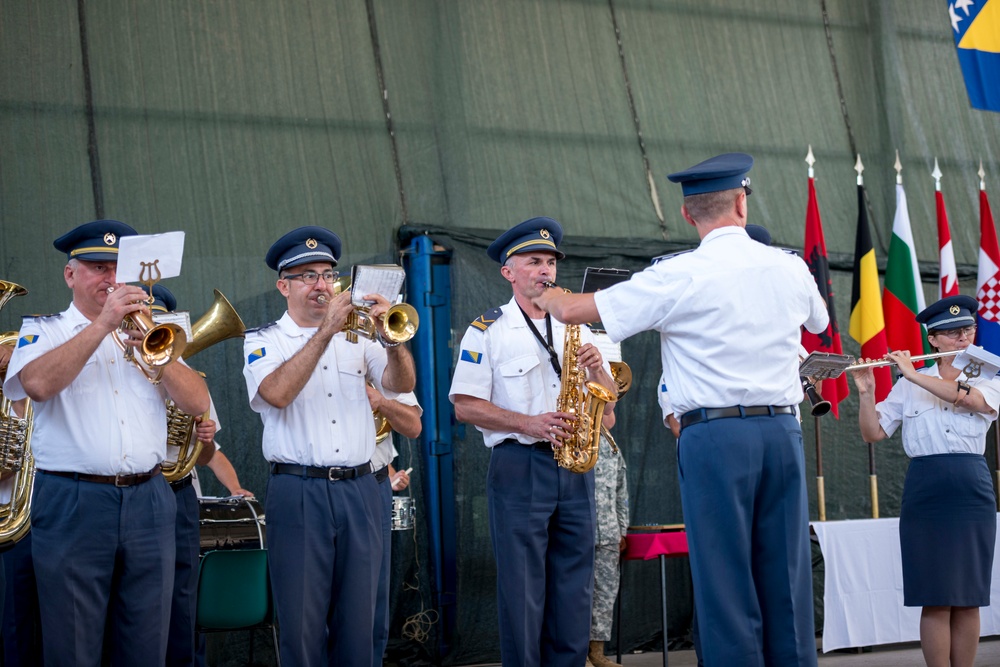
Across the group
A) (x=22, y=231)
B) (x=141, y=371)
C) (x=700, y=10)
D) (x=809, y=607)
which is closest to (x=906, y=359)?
(x=809, y=607)

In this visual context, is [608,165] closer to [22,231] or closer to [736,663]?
[22,231]

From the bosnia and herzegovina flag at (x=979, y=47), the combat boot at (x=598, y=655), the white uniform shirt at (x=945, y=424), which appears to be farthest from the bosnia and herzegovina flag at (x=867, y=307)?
the combat boot at (x=598, y=655)

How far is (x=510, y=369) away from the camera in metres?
4.70

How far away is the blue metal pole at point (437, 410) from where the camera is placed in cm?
647

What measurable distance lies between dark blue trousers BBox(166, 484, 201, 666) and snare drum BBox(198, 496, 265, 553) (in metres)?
0.36

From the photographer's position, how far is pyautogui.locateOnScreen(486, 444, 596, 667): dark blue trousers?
4422 mm

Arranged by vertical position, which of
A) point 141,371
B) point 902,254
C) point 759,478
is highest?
point 902,254

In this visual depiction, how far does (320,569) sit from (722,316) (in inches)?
64.4

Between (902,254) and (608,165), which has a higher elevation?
(608,165)

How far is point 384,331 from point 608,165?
428 cm

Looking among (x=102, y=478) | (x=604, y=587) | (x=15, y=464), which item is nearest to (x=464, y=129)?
(x=604, y=587)

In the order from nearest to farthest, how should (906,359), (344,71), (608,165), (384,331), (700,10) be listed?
(384,331) → (906,359) → (344,71) → (608,165) → (700,10)

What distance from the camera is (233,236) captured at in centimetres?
662

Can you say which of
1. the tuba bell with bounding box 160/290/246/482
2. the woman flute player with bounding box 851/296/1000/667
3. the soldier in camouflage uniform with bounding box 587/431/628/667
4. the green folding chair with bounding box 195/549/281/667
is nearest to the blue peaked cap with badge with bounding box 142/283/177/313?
the tuba bell with bounding box 160/290/246/482
